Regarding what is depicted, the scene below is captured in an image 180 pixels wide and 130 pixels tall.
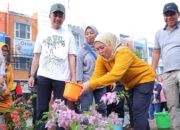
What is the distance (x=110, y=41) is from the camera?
118 inches

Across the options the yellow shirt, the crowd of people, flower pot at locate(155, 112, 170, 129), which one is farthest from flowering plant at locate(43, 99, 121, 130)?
flower pot at locate(155, 112, 170, 129)

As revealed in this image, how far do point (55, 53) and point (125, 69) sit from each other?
3.35 feet

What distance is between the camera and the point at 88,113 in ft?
7.87

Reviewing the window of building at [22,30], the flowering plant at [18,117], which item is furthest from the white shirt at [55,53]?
the window of building at [22,30]

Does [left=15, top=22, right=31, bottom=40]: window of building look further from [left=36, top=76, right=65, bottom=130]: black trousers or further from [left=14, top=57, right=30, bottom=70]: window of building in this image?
[left=36, top=76, right=65, bottom=130]: black trousers

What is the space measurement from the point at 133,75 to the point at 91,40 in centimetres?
124

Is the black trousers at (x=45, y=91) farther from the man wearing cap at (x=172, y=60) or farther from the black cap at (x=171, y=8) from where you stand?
the black cap at (x=171, y=8)

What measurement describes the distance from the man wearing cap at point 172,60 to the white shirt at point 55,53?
118 cm

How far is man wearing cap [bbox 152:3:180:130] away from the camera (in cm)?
392

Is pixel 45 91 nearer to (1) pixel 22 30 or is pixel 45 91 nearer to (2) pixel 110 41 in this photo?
(2) pixel 110 41

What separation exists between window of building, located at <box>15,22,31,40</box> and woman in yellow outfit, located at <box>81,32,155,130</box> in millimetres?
25076

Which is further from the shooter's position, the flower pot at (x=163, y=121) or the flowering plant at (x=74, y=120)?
the flower pot at (x=163, y=121)

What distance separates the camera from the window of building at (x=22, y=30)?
2782 centimetres

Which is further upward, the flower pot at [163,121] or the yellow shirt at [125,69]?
the yellow shirt at [125,69]
